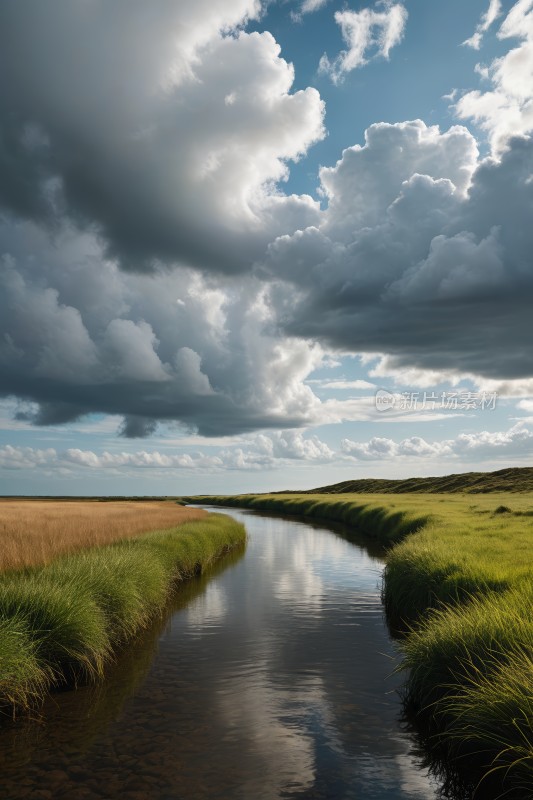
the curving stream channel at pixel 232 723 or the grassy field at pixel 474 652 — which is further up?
the grassy field at pixel 474 652

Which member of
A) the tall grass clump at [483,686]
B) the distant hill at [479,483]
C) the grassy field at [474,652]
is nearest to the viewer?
the tall grass clump at [483,686]

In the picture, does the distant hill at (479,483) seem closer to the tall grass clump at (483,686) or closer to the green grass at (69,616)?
the green grass at (69,616)

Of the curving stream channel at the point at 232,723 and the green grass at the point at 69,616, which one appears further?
the green grass at the point at 69,616

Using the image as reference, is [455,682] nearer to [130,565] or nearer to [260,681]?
[260,681]

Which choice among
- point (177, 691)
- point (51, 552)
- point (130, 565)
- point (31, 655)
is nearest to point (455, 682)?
point (177, 691)

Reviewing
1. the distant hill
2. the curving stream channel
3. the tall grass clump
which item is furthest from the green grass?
the distant hill

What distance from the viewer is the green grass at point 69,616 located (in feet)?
43.0

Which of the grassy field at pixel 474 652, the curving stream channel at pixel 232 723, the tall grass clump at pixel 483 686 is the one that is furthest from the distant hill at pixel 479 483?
the tall grass clump at pixel 483 686

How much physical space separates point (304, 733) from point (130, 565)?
37.2ft

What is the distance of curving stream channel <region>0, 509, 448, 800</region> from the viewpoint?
10.2 metres

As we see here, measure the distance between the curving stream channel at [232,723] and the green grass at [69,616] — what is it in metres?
0.65

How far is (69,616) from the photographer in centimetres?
1497

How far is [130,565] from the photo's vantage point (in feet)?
72.2

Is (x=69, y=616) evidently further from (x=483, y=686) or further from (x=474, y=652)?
(x=483, y=686)
